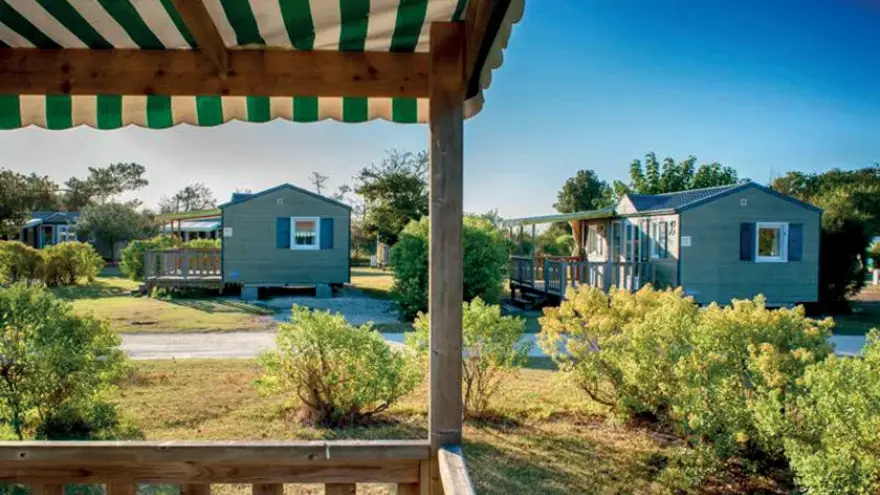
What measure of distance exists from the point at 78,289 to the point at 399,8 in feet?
58.8

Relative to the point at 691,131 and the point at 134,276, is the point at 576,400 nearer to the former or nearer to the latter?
the point at 134,276

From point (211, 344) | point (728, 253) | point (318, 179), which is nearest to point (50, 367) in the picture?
point (211, 344)

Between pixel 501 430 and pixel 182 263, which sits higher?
pixel 182 263

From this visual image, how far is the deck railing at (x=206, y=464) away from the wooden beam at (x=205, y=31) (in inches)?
55.8

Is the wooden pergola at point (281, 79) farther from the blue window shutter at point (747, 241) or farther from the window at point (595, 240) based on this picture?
the window at point (595, 240)

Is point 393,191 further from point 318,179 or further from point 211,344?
point 318,179

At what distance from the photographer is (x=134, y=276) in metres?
19.2

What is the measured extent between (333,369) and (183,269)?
38.6 ft

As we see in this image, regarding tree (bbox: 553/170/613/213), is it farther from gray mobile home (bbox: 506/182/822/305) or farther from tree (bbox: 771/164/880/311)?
gray mobile home (bbox: 506/182/822/305)

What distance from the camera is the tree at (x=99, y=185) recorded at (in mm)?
48188

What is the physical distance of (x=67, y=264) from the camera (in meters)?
A: 17.5

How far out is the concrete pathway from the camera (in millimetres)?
8266

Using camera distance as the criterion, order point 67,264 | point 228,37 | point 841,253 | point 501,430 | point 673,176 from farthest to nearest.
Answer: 1. point 673,176
2. point 67,264
3. point 841,253
4. point 501,430
5. point 228,37

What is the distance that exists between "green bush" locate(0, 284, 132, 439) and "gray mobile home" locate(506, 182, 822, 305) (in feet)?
33.0
